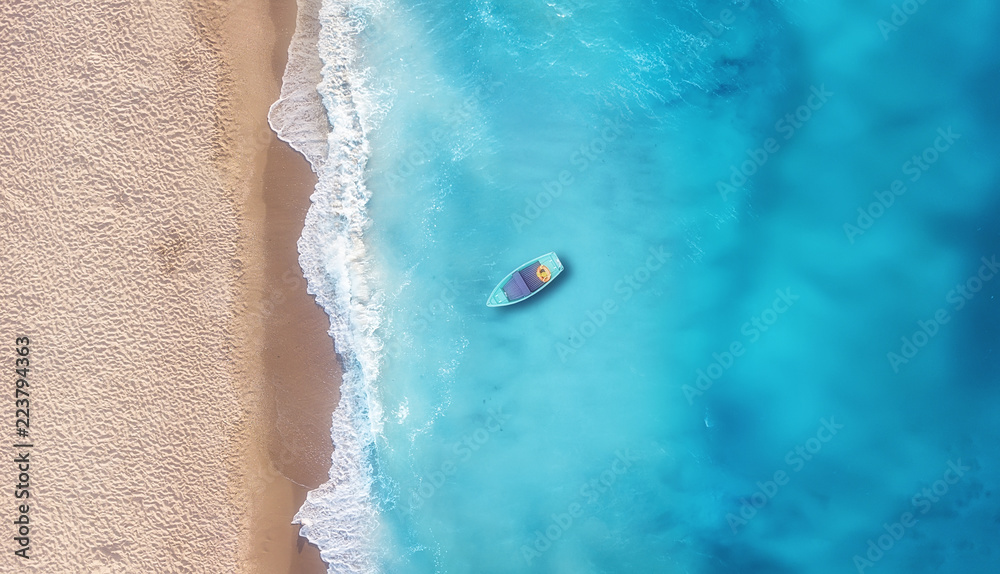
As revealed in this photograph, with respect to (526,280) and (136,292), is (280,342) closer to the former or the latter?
(136,292)

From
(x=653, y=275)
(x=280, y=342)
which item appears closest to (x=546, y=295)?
(x=653, y=275)

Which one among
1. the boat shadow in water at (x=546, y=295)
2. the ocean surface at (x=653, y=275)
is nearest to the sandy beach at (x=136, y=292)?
the ocean surface at (x=653, y=275)

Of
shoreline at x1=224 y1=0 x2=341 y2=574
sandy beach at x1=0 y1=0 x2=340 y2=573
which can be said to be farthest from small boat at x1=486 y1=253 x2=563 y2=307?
sandy beach at x1=0 y1=0 x2=340 y2=573

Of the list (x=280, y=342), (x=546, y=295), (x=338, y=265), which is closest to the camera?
(x=280, y=342)

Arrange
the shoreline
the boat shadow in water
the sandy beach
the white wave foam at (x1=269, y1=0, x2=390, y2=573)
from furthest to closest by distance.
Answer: the boat shadow in water, the white wave foam at (x1=269, y1=0, x2=390, y2=573), the shoreline, the sandy beach

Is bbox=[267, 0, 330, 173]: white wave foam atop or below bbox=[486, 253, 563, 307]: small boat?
atop

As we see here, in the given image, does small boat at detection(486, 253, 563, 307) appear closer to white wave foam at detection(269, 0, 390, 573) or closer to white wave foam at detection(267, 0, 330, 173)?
white wave foam at detection(269, 0, 390, 573)

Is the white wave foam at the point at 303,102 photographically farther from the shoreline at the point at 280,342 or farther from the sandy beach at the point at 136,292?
the sandy beach at the point at 136,292
